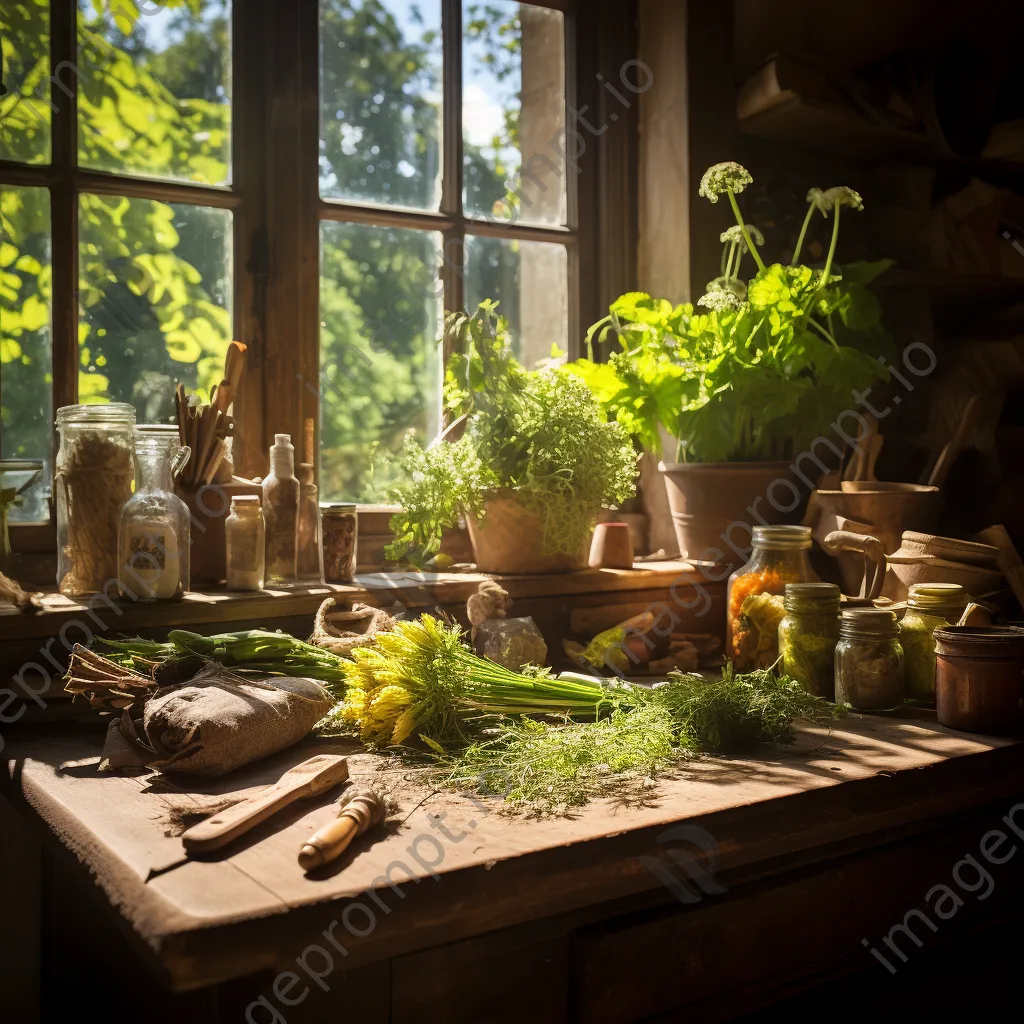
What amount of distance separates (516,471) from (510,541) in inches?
5.2

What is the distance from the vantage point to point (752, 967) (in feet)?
3.92

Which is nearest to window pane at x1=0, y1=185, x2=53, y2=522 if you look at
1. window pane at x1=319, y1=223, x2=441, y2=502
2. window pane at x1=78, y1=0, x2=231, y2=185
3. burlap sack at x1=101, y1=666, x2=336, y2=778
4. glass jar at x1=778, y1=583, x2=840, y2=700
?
window pane at x1=78, y1=0, x2=231, y2=185

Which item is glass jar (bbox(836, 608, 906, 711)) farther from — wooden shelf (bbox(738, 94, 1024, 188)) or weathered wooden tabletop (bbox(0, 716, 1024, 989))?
wooden shelf (bbox(738, 94, 1024, 188))

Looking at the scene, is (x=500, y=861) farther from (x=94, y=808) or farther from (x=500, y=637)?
(x=500, y=637)

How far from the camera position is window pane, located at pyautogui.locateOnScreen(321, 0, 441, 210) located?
2.14m

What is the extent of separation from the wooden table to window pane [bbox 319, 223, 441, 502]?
2.91ft

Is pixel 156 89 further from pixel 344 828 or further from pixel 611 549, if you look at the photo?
pixel 344 828

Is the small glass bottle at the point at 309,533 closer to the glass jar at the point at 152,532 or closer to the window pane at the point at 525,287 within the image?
the glass jar at the point at 152,532

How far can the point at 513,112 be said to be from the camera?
237 centimetres

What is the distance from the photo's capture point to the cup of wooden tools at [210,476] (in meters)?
1.67

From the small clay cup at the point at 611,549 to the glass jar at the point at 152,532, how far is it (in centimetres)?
84

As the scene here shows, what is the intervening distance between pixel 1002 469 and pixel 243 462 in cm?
180

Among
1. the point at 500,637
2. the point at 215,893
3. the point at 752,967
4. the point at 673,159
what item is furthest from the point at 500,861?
the point at 673,159

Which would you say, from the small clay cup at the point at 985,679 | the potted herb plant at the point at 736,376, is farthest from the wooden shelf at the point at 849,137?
the small clay cup at the point at 985,679
